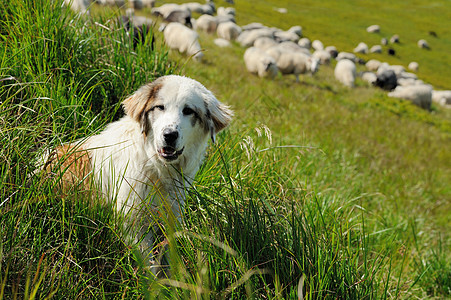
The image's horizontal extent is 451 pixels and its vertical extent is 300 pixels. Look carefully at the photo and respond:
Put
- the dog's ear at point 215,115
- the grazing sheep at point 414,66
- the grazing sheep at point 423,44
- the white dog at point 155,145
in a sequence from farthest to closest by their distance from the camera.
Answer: the grazing sheep at point 423,44
the grazing sheep at point 414,66
the dog's ear at point 215,115
the white dog at point 155,145

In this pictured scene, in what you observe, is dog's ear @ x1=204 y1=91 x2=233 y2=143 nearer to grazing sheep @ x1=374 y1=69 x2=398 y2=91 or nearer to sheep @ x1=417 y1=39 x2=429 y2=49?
grazing sheep @ x1=374 y1=69 x2=398 y2=91

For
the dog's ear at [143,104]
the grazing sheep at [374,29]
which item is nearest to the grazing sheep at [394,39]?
the grazing sheep at [374,29]

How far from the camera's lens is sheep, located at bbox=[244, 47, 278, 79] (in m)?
14.4

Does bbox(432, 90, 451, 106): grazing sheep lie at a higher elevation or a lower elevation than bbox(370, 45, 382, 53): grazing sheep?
lower

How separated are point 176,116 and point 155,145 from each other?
0.83 ft

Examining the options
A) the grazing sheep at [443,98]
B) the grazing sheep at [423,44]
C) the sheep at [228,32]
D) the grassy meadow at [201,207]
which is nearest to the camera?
the grassy meadow at [201,207]

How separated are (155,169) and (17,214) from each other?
1.00 m

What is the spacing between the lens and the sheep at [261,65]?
1436 centimetres

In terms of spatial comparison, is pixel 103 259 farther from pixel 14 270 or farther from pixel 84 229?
pixel 14 270

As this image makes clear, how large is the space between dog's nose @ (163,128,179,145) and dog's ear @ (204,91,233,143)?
0.43 metres

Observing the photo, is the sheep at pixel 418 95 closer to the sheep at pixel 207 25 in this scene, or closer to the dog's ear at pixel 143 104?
the sheep at pixel 207 25

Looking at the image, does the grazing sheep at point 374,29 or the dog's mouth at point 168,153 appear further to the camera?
the grazing sheep at point 374,29

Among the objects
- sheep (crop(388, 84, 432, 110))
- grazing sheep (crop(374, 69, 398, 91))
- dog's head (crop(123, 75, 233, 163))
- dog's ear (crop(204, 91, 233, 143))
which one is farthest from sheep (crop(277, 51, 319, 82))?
dog's head (crop(123, 75, 233, 163))

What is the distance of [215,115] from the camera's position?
2988mm
